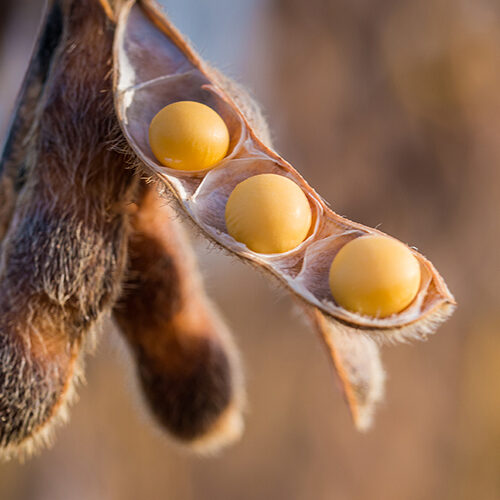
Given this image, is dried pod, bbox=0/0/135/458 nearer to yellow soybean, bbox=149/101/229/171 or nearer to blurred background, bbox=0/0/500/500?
yellow soybean, bbox=149/101/229/171

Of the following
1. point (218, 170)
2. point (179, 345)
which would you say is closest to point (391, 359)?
point (179, 345)

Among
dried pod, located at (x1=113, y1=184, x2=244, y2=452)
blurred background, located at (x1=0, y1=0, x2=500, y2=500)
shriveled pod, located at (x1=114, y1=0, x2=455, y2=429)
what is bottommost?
blurred background, located at (x1=0, y1=0, x2=500, y2=500)

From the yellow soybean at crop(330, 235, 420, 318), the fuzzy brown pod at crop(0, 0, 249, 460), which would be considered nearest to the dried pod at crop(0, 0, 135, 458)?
the fuzzy brown pod at crop(0, 0, 249, 460)

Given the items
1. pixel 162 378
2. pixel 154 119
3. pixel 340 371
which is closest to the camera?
pixel 154 119

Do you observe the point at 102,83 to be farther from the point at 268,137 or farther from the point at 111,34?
the point at 268,137

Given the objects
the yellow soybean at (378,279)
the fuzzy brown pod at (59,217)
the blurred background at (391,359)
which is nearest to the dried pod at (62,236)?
the fuzzy brown pod at (59,217)

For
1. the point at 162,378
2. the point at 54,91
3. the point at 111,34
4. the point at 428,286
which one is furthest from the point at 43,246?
the point at 428,286

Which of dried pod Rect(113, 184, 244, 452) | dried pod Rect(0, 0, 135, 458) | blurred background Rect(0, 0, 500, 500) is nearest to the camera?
dried pod Rect(0, 0, 135, 458)
